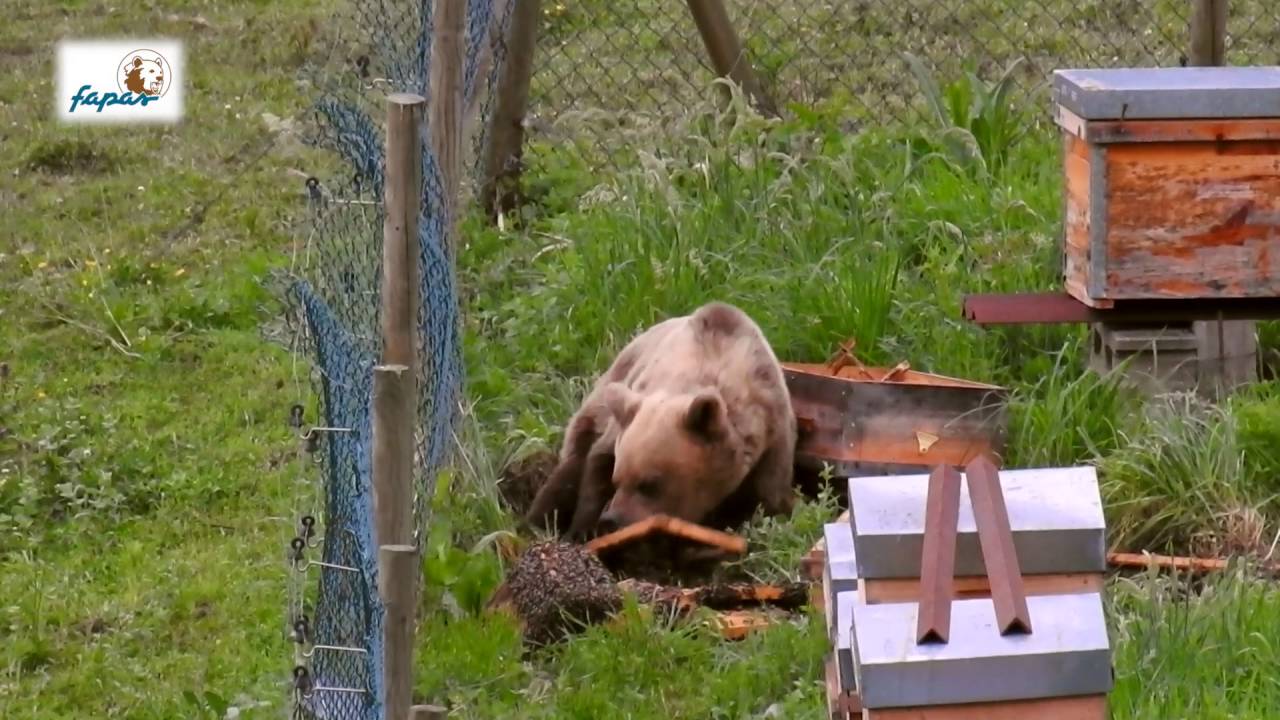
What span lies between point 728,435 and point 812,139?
2505 mm

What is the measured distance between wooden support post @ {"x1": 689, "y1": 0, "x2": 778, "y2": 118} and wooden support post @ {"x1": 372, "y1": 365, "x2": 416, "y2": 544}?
464 cm

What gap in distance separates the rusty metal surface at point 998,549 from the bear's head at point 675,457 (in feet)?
8.13

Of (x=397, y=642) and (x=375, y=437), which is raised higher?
(x=375, y=437)

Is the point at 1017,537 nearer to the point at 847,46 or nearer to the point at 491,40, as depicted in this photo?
the point at 491,40

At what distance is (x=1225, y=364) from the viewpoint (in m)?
6.57

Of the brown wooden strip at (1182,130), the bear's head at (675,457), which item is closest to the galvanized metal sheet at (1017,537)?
the brown wooden strip at (1182,130)

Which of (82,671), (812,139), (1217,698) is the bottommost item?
(82,671)

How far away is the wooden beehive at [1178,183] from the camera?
6.04 metres

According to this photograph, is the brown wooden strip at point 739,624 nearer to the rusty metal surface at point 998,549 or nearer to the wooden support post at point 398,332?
the wooden support post at point 398,332

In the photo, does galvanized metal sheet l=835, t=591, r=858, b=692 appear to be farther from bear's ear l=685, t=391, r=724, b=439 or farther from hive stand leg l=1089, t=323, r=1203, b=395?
hive stand leg l=1089, t=323, r=1203, b=395

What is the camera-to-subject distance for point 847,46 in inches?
458

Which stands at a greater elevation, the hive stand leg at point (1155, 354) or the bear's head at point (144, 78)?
the bear's head at point (144, 78)

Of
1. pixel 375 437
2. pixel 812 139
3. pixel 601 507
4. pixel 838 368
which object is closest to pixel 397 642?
pixel 375 437

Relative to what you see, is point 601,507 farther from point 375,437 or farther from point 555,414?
point 375,437
